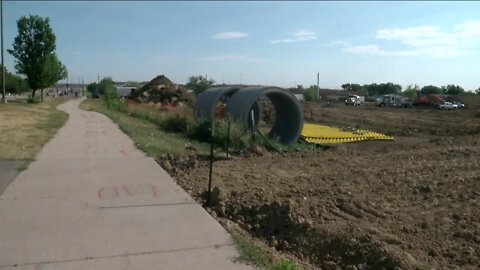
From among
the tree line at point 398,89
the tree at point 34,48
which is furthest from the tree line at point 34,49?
the tree line at point 398,89

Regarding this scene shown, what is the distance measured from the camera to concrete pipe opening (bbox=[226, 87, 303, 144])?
54.5ft

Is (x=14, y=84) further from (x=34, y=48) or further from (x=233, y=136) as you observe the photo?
(x=233, y=136)

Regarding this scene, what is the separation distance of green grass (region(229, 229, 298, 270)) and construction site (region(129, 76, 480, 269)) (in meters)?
0.27

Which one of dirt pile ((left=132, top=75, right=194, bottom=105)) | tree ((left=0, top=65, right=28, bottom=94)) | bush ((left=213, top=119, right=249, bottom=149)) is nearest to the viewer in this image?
bush ((left=213, top=119, right=249, bottom=149))

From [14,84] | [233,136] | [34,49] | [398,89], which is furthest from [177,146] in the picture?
[398,89]

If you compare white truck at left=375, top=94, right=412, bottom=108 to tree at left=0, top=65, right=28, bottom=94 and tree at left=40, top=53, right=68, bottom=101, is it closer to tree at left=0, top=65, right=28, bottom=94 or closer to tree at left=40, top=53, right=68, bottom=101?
tree at left=40, top=53, right=68, bottom=101

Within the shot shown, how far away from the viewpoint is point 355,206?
7.67 metres

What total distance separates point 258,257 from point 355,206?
2820 millimetres

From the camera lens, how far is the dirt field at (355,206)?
5.74 metres

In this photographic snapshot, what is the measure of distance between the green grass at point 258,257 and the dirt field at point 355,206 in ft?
1.26

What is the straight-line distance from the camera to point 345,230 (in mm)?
6402

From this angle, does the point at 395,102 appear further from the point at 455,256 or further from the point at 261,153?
the point at 455,256

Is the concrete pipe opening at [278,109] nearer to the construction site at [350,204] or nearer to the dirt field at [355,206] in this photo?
the construction site at [350,204]

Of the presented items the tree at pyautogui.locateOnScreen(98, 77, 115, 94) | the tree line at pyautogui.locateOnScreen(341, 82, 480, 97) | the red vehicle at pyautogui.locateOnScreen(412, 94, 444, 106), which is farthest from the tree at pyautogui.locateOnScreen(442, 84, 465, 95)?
the tree at pyautogui.locateOnScreen(98, 77, 115, 94)
